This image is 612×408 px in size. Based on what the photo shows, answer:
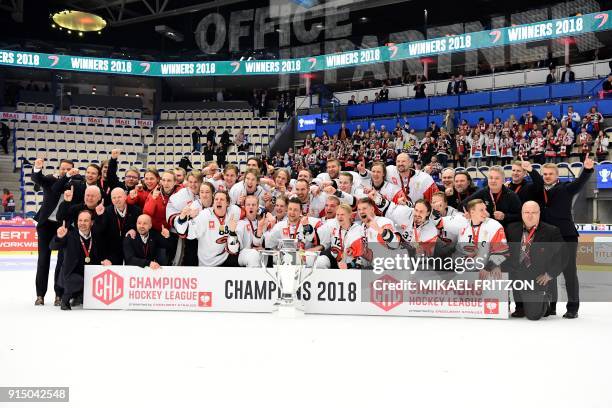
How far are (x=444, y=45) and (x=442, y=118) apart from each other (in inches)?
160

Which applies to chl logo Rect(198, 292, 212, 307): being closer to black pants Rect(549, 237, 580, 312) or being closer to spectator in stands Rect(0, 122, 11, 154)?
black pants Rect(549, 237, 580, 312)

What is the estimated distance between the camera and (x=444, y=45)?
80.6ft

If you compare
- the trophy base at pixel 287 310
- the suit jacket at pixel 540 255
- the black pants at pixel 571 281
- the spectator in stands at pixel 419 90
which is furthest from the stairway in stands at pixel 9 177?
the black pants at pixel 571 281

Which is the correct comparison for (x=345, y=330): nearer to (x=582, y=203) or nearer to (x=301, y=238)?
(x=301, y=238)

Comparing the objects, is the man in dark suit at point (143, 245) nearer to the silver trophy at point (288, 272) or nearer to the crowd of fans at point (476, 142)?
the silver trophy at point (288, 272)

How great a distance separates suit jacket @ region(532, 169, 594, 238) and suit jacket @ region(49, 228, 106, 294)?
18.3 ft

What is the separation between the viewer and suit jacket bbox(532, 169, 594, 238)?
6906mm

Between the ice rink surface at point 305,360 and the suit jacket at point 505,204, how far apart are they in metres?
1.28

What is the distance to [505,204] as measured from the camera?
281 inches

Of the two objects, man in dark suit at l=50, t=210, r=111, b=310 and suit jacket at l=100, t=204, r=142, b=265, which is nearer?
man in dark suit at l=50, t=210, r=111, b=310

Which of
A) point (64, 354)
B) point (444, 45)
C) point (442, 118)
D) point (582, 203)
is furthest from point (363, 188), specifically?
point (444, 45)

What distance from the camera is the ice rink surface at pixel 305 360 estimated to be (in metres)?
3.54

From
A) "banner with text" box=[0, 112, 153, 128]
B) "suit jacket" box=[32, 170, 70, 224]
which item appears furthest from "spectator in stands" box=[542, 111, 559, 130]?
"banner with text" box=[0, 112, 153, 128]

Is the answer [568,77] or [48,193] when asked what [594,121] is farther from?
[48,193]
